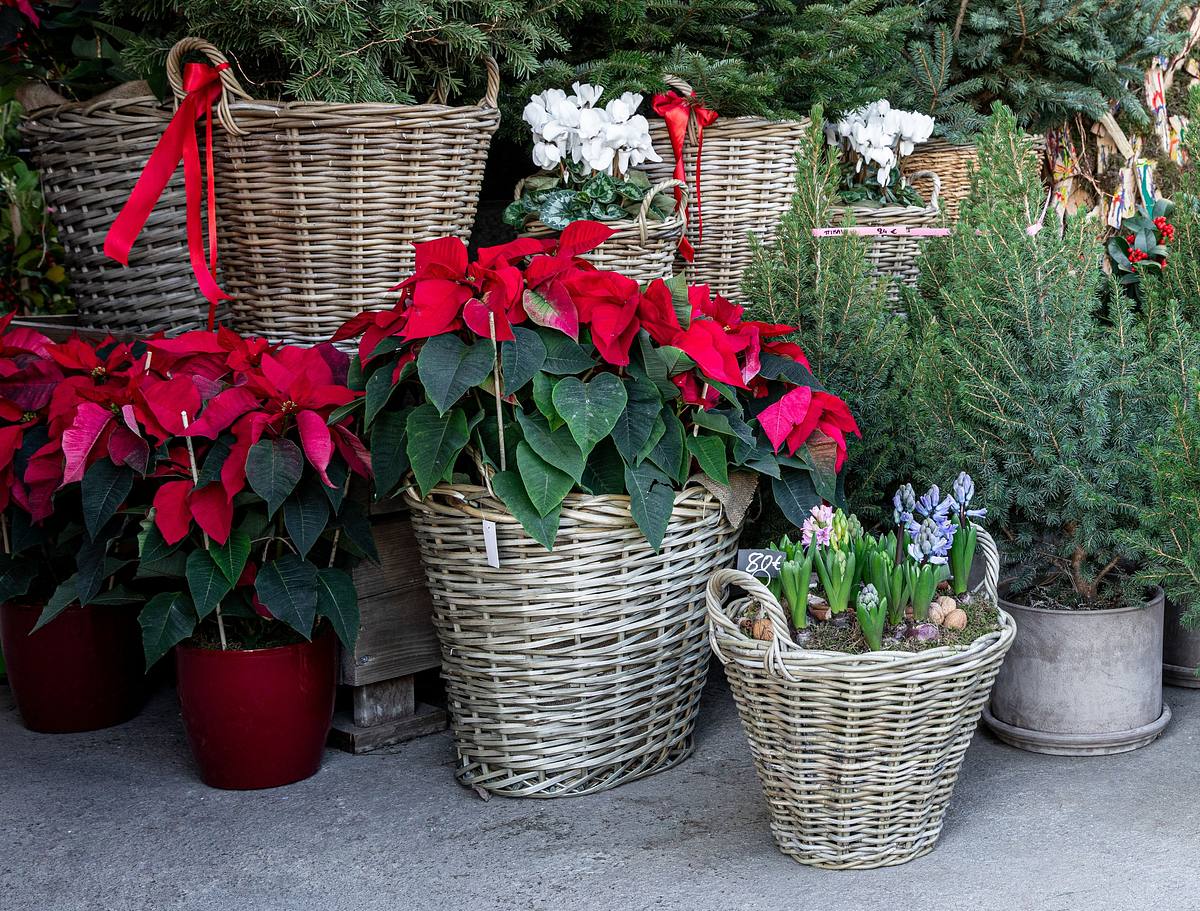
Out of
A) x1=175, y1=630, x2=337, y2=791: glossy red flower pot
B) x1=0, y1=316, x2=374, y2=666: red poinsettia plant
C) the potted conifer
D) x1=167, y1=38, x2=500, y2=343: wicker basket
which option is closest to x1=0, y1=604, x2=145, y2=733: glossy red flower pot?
x1=0, y1=316, x2=374, y2=666: red poinsettia plant

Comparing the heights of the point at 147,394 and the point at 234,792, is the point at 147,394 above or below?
above

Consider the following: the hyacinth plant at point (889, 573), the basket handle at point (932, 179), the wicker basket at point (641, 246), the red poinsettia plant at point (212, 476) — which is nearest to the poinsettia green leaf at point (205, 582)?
the red poinsettia plant at point (212, 476)

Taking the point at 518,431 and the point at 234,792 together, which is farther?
the point at 234,792

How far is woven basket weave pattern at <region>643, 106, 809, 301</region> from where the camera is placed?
3.15 metres

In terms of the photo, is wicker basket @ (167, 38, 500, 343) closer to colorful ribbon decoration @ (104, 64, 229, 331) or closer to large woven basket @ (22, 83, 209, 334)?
colorful ribbon decoration @ (104, 64, 229, 331)

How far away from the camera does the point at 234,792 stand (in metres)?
2.36

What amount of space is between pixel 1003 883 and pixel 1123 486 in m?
0.80

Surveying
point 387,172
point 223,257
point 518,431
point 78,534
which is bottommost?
point 78,534

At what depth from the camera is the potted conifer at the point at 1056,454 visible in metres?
2.31

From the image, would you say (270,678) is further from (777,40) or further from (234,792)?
(777,40)

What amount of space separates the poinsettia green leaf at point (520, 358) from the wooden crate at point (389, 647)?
612 millimetres

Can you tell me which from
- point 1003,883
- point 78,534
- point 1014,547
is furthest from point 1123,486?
point 78,534

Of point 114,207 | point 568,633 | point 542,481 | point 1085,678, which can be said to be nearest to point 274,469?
point 542,481

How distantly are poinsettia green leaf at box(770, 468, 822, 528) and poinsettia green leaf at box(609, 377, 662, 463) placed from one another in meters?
0.31
